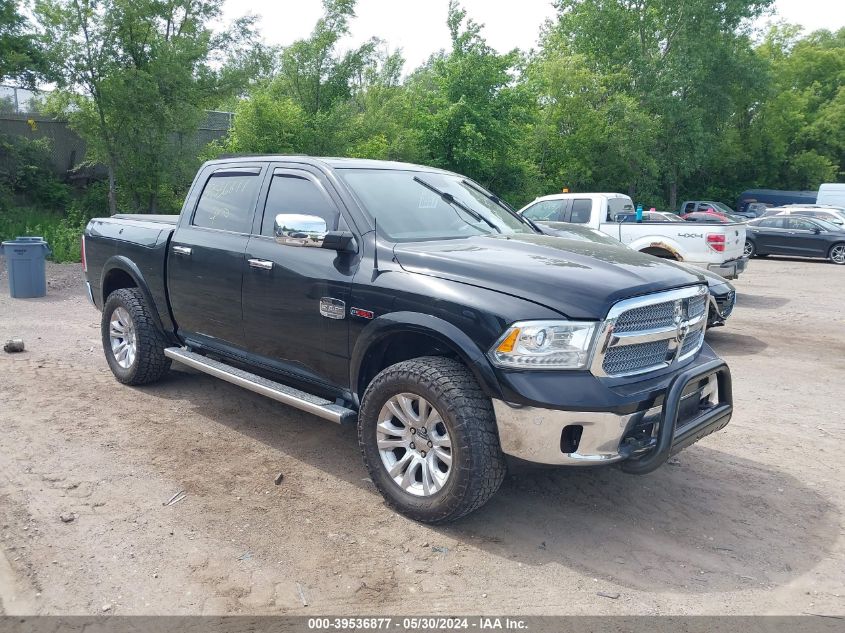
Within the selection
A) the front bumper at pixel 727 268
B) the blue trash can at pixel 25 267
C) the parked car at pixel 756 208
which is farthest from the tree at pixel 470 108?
the parked car at pixel 756 208

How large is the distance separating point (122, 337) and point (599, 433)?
15.2 ft

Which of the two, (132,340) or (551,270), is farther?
(132,340)

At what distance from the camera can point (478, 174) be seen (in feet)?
74.4

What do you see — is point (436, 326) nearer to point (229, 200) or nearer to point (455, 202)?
point (455, 202)

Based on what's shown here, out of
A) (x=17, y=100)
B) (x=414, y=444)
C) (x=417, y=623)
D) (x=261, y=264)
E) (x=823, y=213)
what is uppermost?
(x=17, y=100)

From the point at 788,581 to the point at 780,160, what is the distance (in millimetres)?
49484

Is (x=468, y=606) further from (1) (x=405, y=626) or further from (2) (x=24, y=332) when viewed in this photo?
(2) (x=24, y=332)

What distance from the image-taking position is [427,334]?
3.83 m

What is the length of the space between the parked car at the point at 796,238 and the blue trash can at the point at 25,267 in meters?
19.0

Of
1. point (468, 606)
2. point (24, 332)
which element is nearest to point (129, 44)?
point (24, 332)

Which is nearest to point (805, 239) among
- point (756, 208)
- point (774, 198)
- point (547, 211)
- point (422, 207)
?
point (547, 211)

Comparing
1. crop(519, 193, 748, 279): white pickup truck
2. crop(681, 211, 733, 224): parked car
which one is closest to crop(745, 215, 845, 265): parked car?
crop(681, 211, 733, 224): parked car

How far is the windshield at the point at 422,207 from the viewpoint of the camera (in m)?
4.52

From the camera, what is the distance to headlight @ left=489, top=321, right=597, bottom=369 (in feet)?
11.5
